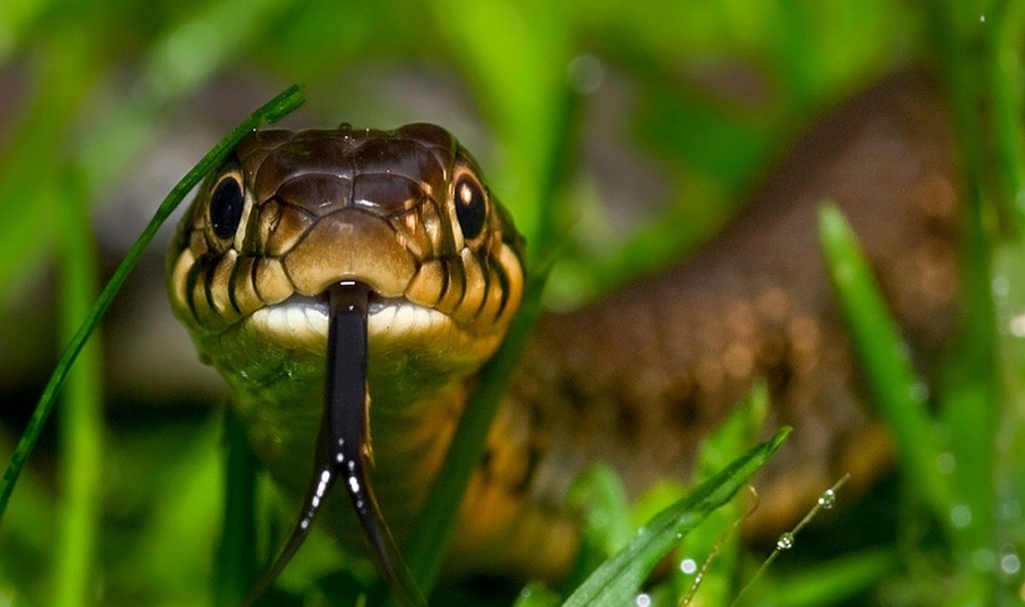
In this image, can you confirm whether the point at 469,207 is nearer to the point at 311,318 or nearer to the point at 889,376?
the point at 311,318

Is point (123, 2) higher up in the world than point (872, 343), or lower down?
higher up

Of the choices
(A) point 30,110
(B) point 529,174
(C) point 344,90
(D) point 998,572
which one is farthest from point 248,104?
(D) point 998,572

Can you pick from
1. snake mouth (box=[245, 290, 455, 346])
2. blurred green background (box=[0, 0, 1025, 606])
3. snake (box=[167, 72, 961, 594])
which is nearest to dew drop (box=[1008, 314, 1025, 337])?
blurred green background (box=[0, 0, 1025, 606])

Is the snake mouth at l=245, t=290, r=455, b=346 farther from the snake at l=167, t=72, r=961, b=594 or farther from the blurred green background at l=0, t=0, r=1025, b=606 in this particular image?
the blurred green background at l=0, t=0, r=1025, b=606

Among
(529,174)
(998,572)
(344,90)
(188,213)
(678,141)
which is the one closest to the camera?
(188,213)

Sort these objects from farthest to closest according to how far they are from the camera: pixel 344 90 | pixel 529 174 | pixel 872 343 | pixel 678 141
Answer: pixel 344 90
pixel 678 141
pixel 529 174
pixel 872 343

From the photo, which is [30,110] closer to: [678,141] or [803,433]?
[678,141]

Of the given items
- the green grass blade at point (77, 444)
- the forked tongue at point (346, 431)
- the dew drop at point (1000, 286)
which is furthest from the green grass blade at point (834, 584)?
the green grass blade at point (77, 444)

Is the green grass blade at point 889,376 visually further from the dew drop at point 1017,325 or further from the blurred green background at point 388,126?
the dew drop at point 1017,325
